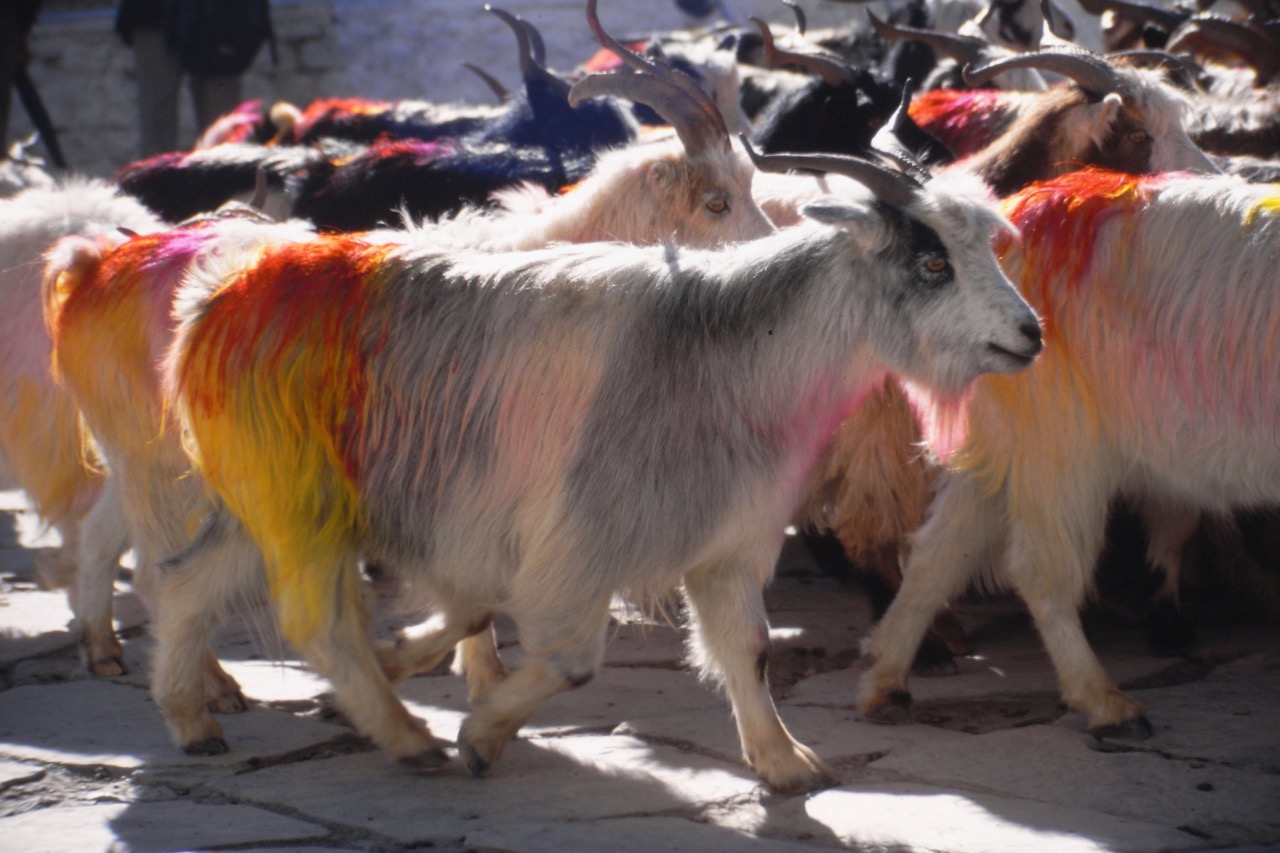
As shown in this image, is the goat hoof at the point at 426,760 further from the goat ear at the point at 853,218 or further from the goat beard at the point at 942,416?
the goat ear at the point at 853,218

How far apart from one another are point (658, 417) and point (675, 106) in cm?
185

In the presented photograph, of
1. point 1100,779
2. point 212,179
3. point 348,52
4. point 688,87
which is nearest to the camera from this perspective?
point 1100,779

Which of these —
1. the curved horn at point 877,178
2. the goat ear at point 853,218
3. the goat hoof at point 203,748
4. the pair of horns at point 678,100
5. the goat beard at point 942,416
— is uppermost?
the pair of horns at point 678,100

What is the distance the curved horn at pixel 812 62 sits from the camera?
631 cm

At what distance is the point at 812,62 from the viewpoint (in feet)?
20.9

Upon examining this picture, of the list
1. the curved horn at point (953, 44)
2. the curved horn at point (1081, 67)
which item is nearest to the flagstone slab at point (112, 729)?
the curved horn at point (1081, 67)

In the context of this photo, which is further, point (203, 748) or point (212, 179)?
point (212, 179)

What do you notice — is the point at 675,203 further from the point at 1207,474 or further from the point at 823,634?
the point at 1207,474

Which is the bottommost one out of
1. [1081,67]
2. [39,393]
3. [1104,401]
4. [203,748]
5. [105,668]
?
[105,668]

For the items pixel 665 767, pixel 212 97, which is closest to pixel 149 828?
pixel 665 767

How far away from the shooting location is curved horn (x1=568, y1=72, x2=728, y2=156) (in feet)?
15.8

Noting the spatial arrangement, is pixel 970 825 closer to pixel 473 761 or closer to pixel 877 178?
pixel 473 761

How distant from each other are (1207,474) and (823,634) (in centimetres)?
148

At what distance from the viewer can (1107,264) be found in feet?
12.5
